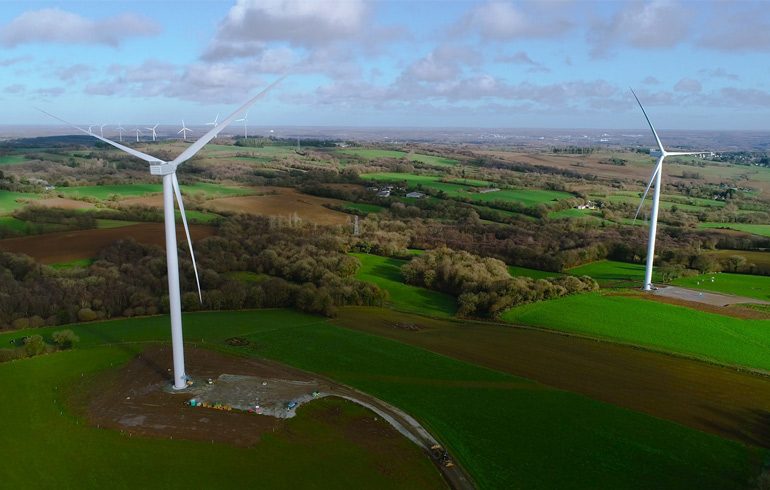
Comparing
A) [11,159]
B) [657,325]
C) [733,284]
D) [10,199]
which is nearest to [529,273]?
[657,325]

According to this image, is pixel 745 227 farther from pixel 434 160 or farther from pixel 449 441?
pixel 434 160

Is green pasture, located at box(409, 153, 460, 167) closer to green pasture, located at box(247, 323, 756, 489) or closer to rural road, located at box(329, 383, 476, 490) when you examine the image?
green pasture, located at box(247, 323, 756, 489)

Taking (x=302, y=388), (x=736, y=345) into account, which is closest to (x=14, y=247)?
(x=302, y=388)

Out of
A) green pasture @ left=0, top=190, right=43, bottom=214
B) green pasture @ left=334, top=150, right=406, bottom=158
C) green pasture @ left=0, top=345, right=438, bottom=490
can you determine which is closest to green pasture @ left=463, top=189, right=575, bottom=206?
green pasture @ left=334, top=150, right=406, bottom=158

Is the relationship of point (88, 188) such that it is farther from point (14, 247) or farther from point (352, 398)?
point (352, 398)

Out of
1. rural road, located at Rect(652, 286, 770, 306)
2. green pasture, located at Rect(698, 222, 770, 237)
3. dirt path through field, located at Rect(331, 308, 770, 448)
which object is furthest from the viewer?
green pasture, located at Rect(698, 222, 770, 237)

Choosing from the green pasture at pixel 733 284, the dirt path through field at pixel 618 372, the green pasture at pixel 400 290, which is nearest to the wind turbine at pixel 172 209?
the dirt path through field at pixel 618 372
